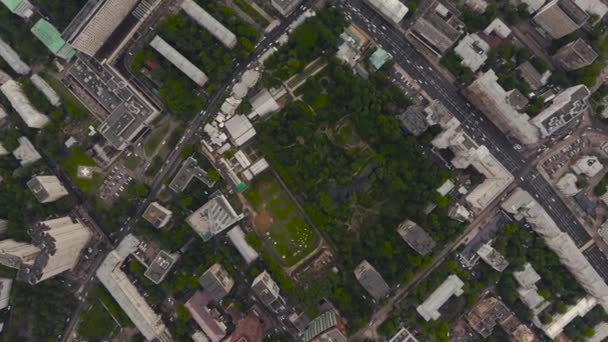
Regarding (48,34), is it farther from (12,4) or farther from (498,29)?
(498,29)

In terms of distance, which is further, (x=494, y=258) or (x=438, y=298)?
(x=494, y=258)

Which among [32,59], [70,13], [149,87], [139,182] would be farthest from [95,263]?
[70,13]

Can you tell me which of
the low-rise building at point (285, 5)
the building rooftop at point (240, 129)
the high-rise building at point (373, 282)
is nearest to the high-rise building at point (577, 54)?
the low-rise building at point (285, 5)

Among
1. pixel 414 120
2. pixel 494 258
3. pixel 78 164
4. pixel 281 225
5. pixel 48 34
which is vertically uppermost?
pixel 414 120

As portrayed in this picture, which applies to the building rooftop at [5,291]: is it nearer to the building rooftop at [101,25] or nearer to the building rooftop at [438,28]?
the building rooftop at [101,25]

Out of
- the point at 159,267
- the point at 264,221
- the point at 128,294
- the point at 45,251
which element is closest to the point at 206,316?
the point at 159,267

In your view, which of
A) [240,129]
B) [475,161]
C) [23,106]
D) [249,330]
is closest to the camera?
[475,161]
